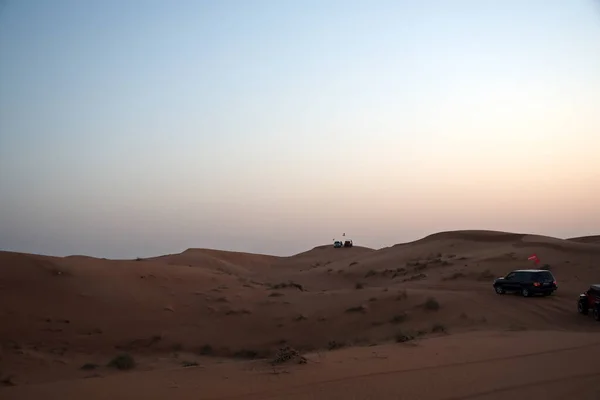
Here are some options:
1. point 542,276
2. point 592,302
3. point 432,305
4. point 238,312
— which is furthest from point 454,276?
point 238,312

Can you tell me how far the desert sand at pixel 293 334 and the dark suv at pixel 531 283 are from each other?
1.89ft

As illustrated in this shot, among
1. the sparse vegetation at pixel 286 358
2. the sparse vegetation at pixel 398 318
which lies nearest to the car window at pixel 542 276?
the sparse vegetation at pixel 398 318

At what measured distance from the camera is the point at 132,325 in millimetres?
24609

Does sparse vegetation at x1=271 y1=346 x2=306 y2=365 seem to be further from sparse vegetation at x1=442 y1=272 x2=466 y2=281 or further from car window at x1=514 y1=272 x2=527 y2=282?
sparse vegetation at x1=442 y1=272 x2=466 y2=281

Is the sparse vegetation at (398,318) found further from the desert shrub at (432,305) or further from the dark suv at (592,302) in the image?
the dark suv at (592,302)

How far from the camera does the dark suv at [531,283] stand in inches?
1042

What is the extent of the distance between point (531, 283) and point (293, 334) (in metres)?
12.5

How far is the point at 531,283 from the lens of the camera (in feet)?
87.6

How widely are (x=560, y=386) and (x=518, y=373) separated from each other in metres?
1.00

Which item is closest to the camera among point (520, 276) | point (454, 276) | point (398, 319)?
point (398, 319)

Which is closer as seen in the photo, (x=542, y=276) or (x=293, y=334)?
(x=293, y=334)

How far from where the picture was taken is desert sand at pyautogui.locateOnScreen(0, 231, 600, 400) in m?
10.6

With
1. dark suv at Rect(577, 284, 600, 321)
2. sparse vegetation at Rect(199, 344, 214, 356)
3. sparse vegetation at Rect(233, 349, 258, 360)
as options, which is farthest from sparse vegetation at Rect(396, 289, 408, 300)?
sparse vegetation at Rect(199, 344, 214, 356)

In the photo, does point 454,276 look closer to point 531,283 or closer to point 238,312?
point 531,283
